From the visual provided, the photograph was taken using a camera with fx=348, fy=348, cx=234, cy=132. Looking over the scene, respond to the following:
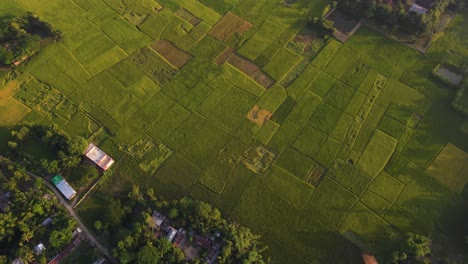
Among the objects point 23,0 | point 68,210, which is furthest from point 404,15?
point 23,0

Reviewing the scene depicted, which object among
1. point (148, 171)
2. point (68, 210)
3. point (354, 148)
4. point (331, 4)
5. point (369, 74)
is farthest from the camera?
point (331, 4)

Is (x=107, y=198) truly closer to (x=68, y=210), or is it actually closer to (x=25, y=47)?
(x=68, y=210)

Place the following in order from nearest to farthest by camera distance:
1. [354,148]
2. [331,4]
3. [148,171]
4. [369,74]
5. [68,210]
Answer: [68,210] < [148,171] < [354,148] < [369,74] < [331,4]

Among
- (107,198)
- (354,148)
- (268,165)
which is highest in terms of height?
(354,148)

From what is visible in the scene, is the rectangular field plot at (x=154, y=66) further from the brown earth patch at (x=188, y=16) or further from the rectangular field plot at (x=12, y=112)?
the rectangular field plot at (x=12, y=112)

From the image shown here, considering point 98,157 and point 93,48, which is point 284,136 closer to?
point 98,157

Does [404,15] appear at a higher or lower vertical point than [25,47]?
higher

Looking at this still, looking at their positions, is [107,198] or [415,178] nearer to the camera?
[107,198]

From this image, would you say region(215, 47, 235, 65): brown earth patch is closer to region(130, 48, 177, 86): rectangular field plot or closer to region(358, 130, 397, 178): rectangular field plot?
region(130, 48, 177, 86): rectangular field plot
